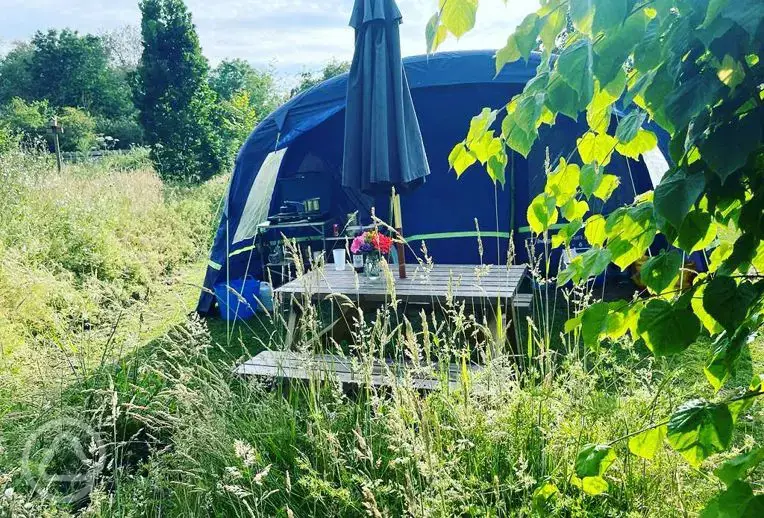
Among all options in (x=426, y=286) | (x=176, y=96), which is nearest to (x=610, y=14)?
(x=426, y=286)

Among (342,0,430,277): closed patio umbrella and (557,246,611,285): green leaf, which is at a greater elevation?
(342,0,430,277): closed patio umbrella

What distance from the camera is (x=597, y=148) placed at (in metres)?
1.03

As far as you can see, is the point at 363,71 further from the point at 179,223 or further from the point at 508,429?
the point at 179,223

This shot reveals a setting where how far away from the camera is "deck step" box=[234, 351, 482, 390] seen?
2.07m

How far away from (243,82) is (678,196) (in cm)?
2755

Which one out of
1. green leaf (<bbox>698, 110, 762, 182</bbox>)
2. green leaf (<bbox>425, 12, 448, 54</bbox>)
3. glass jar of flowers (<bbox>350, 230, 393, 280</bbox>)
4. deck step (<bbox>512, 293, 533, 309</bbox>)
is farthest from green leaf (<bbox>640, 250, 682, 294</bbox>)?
glass jar of flowers (<bbox>350, 230, 393, 280</bbox>)

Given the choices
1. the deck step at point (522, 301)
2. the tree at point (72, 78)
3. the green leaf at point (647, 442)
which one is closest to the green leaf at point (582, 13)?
the green leaf at point (647, 442)

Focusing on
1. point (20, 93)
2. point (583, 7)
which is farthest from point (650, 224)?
point (20, 93)

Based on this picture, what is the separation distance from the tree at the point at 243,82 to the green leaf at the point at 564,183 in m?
24.8

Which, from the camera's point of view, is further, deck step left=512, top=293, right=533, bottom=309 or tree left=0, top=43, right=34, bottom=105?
tree left=0, top=43, right=34, bottom=105

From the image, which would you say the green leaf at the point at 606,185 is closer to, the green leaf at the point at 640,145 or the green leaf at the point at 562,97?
the green leaf at the point at 640,145

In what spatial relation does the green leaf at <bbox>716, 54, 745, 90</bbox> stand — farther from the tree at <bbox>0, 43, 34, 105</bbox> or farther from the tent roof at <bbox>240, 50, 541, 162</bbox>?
the tree at <bbox>0, 43, 34, 105</bbox>

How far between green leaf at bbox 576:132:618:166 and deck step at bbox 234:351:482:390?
101 cm

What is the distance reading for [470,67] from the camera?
15.9 feet
